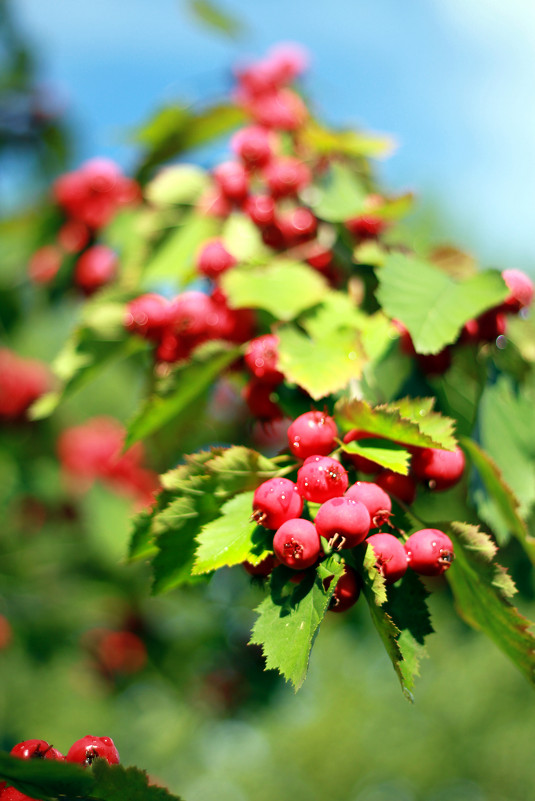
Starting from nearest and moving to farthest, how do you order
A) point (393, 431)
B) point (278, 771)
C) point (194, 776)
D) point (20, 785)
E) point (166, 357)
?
point (20, 785)
point (393, 431)
point (166, 357)
point (194, 776)
point (278, 771)

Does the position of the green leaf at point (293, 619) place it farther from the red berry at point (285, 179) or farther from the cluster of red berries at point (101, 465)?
the cluster of red berries at point (101, 465)

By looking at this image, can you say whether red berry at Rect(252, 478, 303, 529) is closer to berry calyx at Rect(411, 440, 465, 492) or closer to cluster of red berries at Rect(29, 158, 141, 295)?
berry calyx at Rect(411, 440, 465, 492)

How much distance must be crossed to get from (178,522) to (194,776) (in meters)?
16.9

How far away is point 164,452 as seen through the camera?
1932 millimetres

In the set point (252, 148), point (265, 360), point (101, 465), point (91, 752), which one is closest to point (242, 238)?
point (252, 148)

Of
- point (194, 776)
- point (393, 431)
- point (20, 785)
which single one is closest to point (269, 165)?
point (393, 431)

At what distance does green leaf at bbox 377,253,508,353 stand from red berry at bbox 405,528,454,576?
308 millimetres

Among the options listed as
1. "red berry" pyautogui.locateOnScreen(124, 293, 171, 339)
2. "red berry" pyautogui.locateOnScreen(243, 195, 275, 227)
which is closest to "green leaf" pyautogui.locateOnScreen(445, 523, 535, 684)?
"red berry" pyautogui.locateOnScreen(124, 293, 171, 339)

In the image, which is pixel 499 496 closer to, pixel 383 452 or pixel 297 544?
pixel 383 452

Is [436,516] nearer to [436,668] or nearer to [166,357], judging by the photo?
[166,357]

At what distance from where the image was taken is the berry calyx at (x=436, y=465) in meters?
0.99

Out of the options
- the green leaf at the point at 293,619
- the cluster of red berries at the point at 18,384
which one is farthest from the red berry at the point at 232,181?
the cluster of red berries at the point at 18,384

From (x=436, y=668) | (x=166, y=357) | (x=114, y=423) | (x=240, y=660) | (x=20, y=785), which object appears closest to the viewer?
(x=20, y=785)

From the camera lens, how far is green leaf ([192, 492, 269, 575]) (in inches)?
33.5
